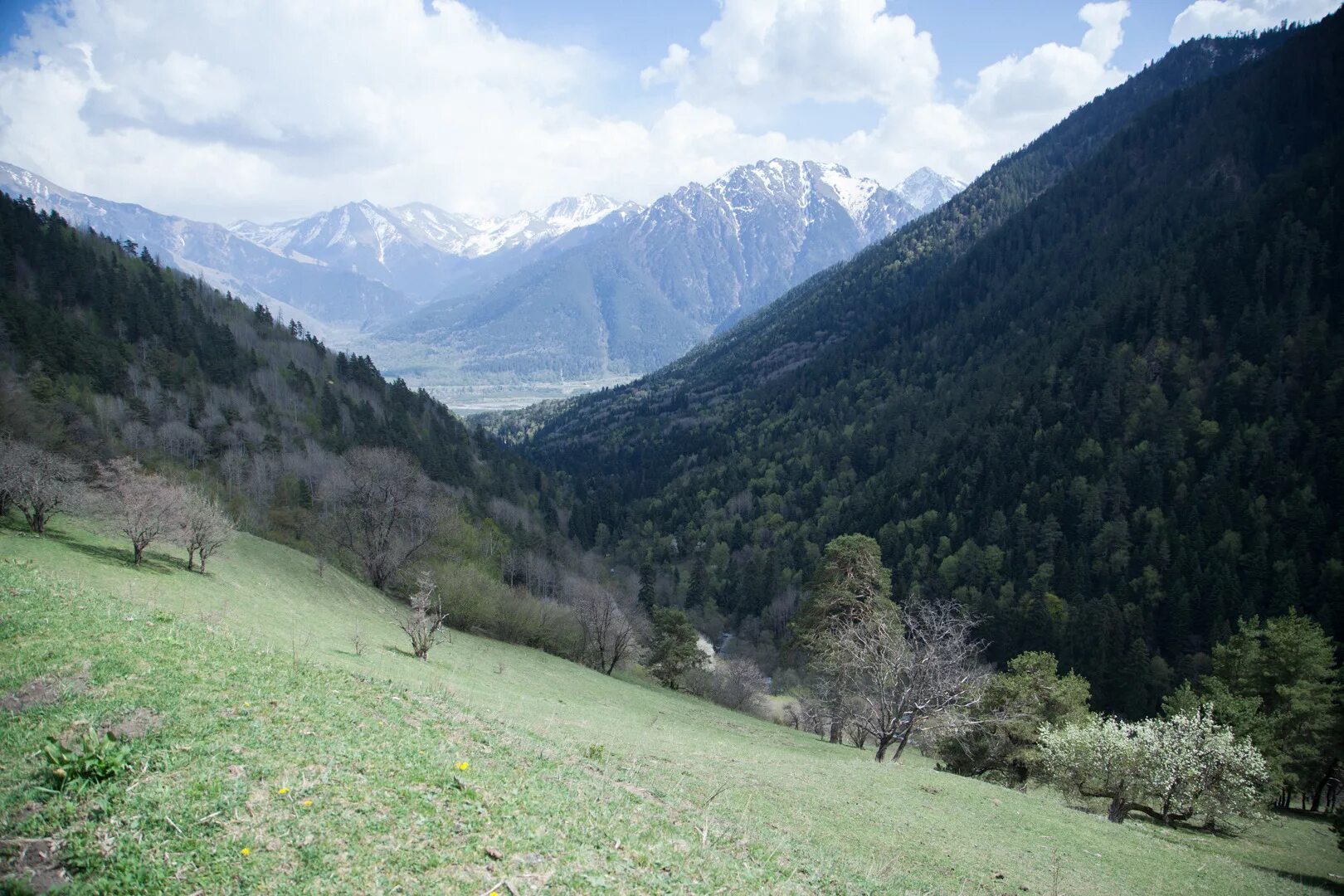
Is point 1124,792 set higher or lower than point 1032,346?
lower

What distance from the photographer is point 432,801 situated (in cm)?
Answer: 1135

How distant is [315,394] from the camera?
15350 cm

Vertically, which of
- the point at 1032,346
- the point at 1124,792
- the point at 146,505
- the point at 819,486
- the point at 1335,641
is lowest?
the point at 1124,792

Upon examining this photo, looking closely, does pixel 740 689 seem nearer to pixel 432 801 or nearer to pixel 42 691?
pixel 432 801

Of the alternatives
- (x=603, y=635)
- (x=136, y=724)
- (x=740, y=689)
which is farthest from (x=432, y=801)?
(x=740, y=689)

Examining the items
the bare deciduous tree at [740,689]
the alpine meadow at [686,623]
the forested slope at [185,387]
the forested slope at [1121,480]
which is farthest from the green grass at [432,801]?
the forested slope at [1121,480]

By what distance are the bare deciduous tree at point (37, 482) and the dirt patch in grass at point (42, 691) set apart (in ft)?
113

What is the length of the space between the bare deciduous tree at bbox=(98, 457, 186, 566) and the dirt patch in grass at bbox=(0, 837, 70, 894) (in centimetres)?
3655

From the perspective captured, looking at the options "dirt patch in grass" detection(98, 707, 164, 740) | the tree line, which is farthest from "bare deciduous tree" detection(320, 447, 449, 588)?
"dirt patch in grass" detection(98, 707, 164, 740)

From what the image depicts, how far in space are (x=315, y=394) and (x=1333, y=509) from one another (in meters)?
201

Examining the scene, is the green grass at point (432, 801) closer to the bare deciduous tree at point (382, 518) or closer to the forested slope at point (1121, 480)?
the bare deciduous tree at point (382, 518)

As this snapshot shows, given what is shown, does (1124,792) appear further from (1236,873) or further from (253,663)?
(253,663)

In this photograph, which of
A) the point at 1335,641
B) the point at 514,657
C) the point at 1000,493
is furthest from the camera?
the point at 1000,493

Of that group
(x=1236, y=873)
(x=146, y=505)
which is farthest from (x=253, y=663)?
(x=1236, y=873)
